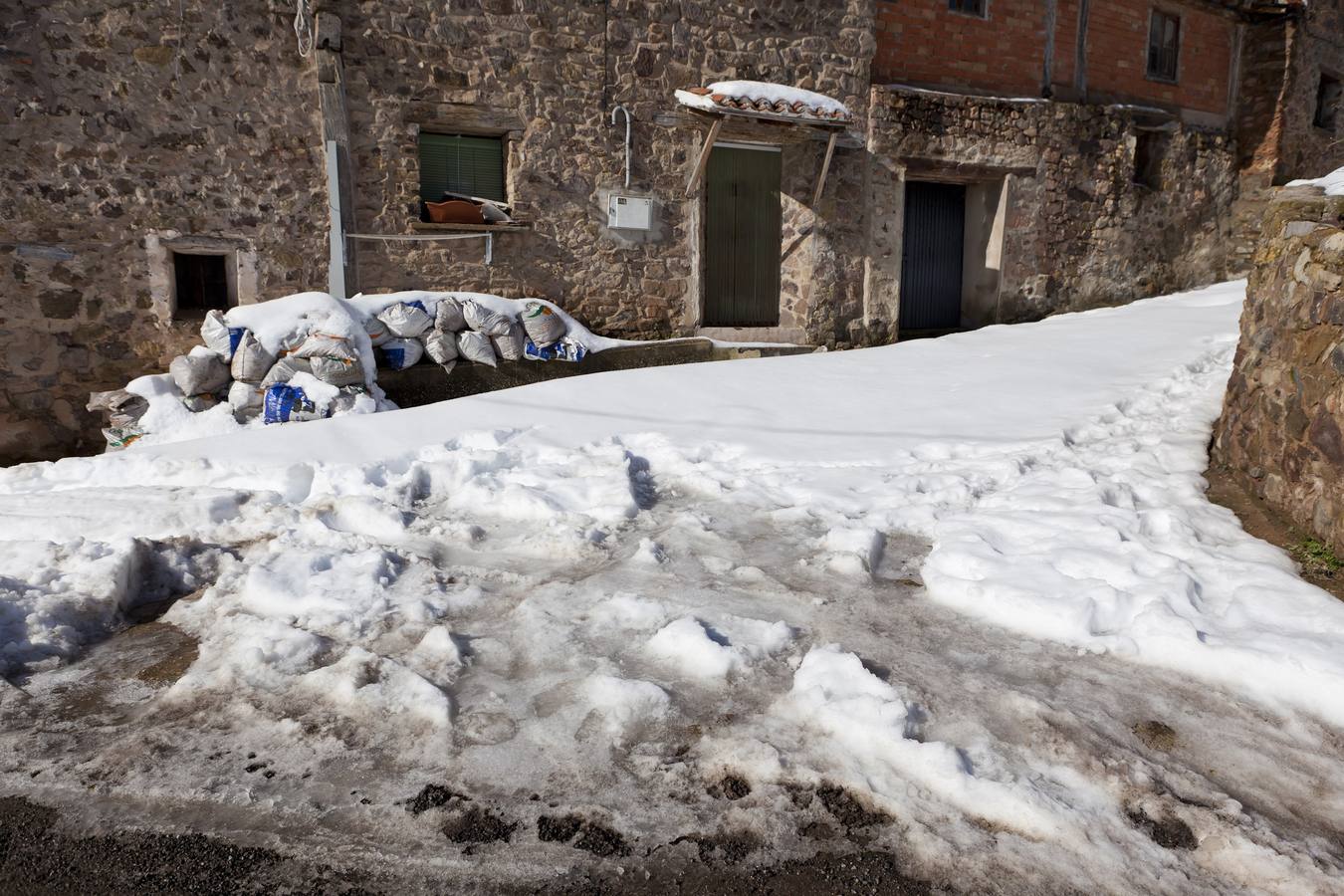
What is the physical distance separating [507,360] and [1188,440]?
16.3ft

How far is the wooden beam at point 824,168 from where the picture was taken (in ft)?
26.7

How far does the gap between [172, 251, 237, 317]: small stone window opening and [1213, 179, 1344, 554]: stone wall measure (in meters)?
7.08

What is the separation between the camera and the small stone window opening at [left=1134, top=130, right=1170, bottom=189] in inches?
430

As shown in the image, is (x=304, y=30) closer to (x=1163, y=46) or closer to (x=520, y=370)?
(x=520, y=370)

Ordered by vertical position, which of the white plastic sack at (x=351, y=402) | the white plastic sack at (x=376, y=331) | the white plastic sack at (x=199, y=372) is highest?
the white plastic sack at (x=376, y=331)

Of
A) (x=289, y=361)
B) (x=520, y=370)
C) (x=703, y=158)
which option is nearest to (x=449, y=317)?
(x=520, y=370)

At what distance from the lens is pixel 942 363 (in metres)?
6.25

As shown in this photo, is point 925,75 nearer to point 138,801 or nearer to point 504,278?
point 504,278

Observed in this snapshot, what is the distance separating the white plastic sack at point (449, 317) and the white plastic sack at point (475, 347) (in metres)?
0.09

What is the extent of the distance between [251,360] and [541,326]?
7.49ft

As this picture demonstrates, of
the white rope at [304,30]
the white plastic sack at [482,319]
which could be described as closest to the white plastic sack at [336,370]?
the white plastic sack at [482,319]

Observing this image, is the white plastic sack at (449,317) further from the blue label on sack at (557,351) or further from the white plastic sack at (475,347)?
the blue label on sack at (557,351)

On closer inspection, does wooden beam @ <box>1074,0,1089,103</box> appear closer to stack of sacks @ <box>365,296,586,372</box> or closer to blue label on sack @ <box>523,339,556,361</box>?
stack of sacks @ <box>365,296,586,372</box>

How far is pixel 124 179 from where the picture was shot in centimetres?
648
